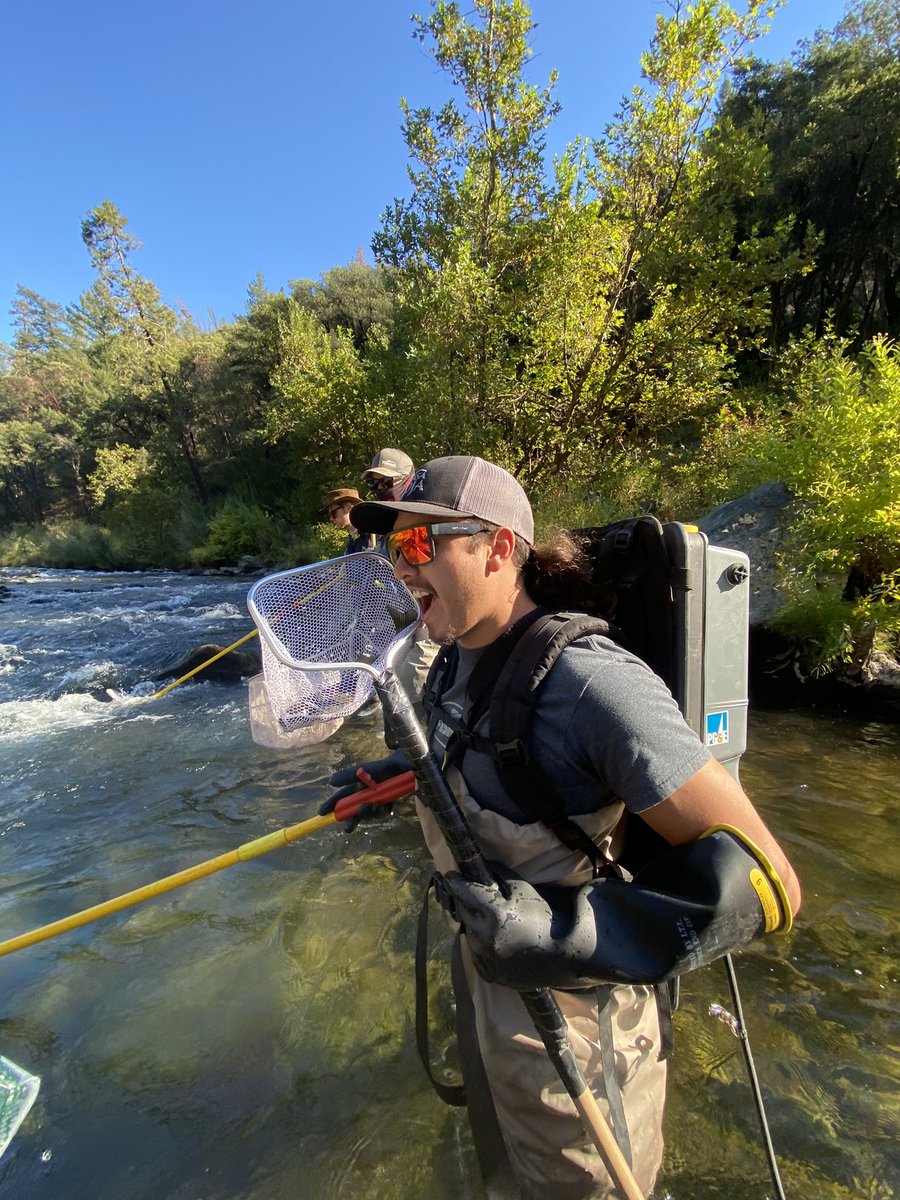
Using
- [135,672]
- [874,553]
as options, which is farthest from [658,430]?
[135,672]

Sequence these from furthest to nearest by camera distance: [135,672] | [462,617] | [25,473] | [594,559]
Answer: [25,473] → [135,672] → [594,559] → [462,617]

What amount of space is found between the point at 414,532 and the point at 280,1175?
262 centimetres

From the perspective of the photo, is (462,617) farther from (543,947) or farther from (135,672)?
(135,672)

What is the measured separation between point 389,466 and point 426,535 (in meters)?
3.82

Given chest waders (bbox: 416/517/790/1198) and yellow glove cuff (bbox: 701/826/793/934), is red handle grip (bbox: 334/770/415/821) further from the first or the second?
yellow glove cuff (bbox: 701/826/793/934)

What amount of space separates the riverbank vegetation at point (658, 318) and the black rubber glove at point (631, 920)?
18.7 feet

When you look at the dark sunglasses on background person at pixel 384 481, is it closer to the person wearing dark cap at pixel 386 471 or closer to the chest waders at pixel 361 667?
the person wearing dark cap at pixel 386 471

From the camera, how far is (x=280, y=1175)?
232cm

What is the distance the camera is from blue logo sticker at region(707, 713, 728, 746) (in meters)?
1.90

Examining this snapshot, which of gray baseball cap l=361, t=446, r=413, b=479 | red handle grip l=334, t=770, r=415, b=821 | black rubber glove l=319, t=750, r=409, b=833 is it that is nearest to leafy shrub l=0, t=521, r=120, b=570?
gray baseball cap l=361, t=446, r=413, b=479

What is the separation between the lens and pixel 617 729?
1.31 metres

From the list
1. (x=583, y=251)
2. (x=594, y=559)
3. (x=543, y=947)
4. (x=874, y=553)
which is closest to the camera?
(x=543, y=947)

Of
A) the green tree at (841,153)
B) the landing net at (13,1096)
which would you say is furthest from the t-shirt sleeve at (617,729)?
the green tree at (841,153)

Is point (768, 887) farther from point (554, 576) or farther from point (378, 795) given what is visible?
point (378, 795)
